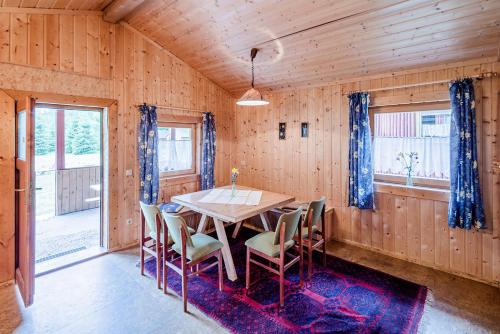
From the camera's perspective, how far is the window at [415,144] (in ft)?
10.8

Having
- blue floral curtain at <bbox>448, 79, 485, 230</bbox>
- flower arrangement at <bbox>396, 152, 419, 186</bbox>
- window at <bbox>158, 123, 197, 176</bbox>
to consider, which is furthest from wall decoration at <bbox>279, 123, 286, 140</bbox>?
blue floral curtain at <bbox>448, 79, 485, 230</bbox>

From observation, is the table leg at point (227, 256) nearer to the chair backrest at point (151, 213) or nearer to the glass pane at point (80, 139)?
the chair backrest at point (151, 213)

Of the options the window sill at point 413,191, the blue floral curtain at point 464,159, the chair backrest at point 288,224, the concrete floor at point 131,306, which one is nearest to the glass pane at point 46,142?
the concrete floor at point 131,306

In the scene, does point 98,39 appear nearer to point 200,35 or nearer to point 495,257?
point 200,35

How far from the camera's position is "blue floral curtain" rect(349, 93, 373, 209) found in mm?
3562

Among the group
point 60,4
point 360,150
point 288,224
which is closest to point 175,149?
point 60,4

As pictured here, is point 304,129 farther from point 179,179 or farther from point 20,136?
point 20,136

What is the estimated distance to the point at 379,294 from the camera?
107 inches

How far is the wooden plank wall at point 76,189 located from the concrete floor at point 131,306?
8.80ft

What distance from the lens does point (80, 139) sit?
18.5 ft

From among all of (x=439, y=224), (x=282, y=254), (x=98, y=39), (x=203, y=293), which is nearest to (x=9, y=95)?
(x=98, y=39)

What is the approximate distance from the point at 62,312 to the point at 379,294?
3.03 metres

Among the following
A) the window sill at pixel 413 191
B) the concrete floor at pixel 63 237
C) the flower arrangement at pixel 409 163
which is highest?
the flower arrangement at pixel 409 163

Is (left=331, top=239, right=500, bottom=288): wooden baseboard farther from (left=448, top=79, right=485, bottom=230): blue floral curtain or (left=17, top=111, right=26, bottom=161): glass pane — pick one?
(left=17, top=111, right=26, bottom=161): glass pane
